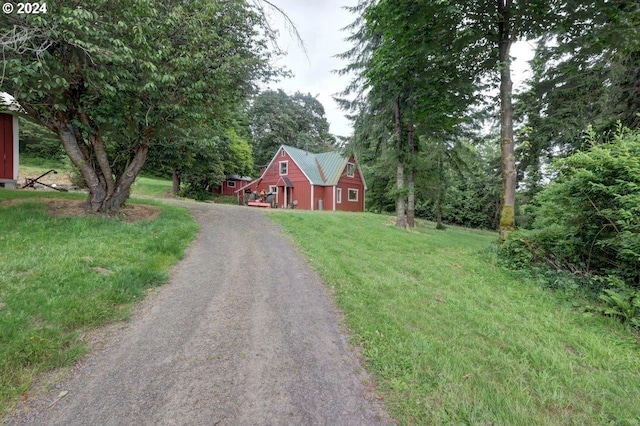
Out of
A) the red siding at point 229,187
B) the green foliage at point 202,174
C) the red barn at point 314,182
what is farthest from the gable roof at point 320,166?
the red siding at point 229,187

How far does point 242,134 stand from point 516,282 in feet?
124

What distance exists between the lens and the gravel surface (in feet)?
6.61

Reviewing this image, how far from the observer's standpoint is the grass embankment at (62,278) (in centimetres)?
252

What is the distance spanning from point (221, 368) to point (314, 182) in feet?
66.4

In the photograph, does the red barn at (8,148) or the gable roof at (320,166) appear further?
the gable roof at (320,166)

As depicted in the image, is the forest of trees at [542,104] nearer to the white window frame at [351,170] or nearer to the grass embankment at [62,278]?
the grass embankment at [62,278]

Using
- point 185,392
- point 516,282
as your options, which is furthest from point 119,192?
point 516,282

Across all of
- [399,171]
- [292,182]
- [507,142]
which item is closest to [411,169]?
[399,171]

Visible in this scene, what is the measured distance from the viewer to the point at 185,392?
221cm

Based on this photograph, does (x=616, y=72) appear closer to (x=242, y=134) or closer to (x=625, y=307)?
(x=625, y=307)

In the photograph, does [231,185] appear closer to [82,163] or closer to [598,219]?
[82,163]
